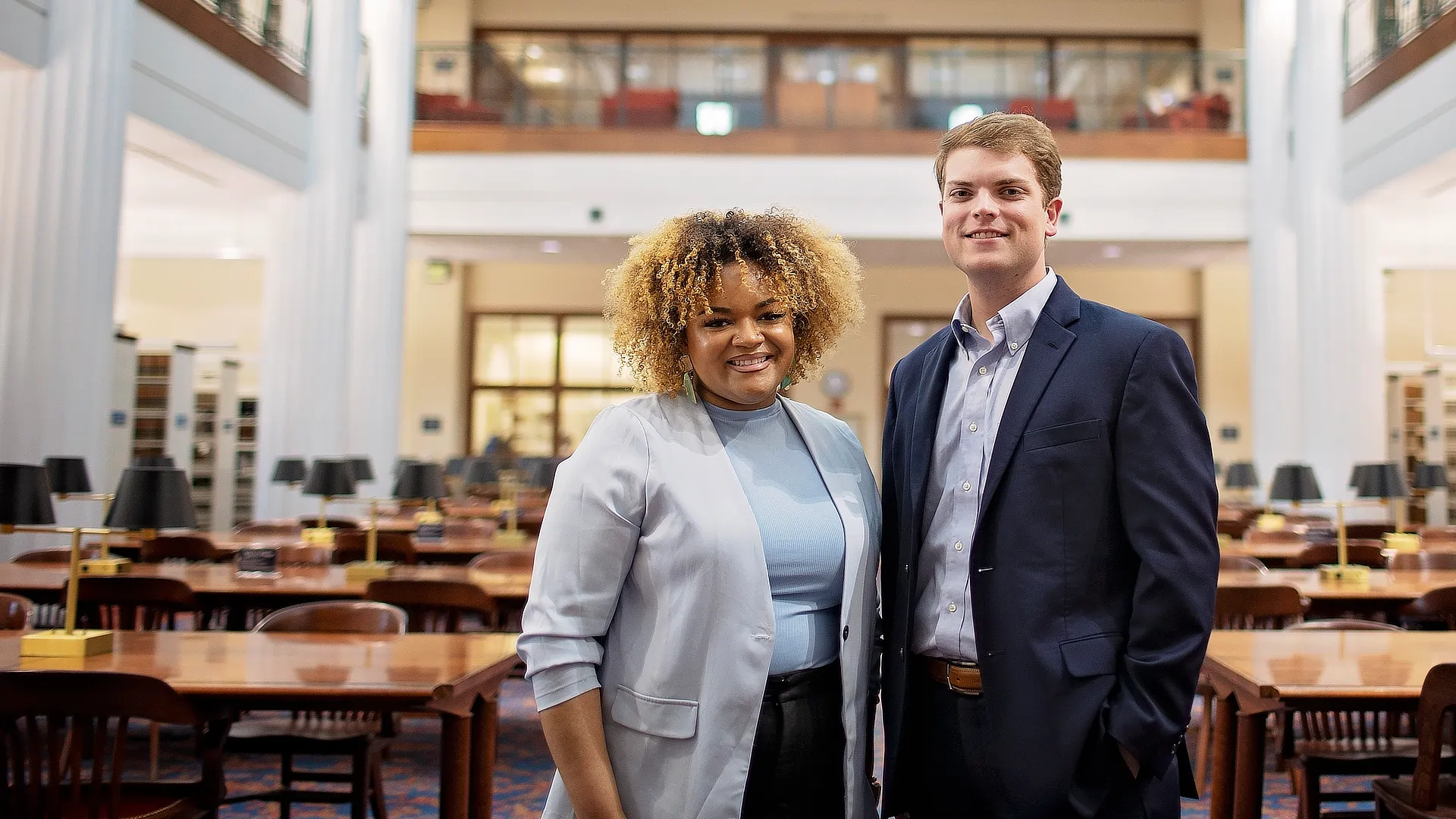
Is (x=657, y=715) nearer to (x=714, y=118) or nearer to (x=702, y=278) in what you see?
(x=702, y=278)

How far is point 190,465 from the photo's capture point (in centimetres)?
1130

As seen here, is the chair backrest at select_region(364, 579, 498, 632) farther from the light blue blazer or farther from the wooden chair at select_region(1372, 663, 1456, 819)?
the wooden chair at select_region(1372, 663, 1456, 819)

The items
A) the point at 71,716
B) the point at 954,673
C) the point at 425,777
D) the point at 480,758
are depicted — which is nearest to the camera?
the point at 954,673

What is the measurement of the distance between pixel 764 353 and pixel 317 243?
9.97 m

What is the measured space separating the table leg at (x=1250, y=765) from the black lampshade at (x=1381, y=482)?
423cm

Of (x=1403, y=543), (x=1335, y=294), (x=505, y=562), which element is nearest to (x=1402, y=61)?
(x=1335, y=294)

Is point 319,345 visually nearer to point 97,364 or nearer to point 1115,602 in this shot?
point 97,364

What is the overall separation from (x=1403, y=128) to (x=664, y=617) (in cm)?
1028

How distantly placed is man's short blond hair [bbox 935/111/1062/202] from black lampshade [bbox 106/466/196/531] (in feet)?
8.99

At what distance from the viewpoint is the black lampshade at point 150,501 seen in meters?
3.38

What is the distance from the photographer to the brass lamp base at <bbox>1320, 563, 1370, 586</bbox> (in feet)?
16.1

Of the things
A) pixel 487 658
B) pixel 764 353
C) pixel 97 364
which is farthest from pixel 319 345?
pixel 764 353

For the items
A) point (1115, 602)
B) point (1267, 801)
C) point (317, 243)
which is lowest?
point (1267, 801)

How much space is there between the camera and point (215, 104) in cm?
908
